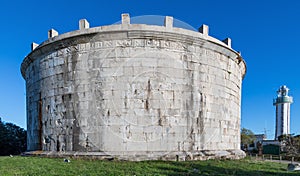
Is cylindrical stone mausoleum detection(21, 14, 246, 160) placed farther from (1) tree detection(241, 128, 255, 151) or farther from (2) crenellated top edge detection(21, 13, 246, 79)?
(1) tree detection(241, 128, 255, 151)

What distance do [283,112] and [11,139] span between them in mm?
47091

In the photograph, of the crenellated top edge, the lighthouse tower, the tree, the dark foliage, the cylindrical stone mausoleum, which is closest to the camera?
the cylindrical stone mausoleum

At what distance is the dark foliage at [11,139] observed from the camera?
23.3m

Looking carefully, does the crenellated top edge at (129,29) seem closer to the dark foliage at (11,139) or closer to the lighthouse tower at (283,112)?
the dark foliage at (11,139)

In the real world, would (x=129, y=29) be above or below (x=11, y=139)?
above

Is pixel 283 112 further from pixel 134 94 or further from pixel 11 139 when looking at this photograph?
pixel 11 139

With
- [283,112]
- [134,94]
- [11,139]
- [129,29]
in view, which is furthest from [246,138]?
[129,29]

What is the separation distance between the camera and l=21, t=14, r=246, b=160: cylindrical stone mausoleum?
907 centimetres

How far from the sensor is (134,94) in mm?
9227

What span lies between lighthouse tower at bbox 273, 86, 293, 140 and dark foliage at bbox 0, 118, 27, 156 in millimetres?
43881

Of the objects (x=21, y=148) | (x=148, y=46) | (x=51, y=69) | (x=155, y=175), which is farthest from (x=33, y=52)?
(x=21, y=148)

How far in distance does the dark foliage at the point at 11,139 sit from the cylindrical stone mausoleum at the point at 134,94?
54.4ft

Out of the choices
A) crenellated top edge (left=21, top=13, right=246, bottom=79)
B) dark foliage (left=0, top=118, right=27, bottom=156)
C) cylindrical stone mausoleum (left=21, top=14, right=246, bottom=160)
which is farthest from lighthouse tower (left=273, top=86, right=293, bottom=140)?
dark foliage (left=0, top=118, right=27, bottom=156)

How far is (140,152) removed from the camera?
881cm
